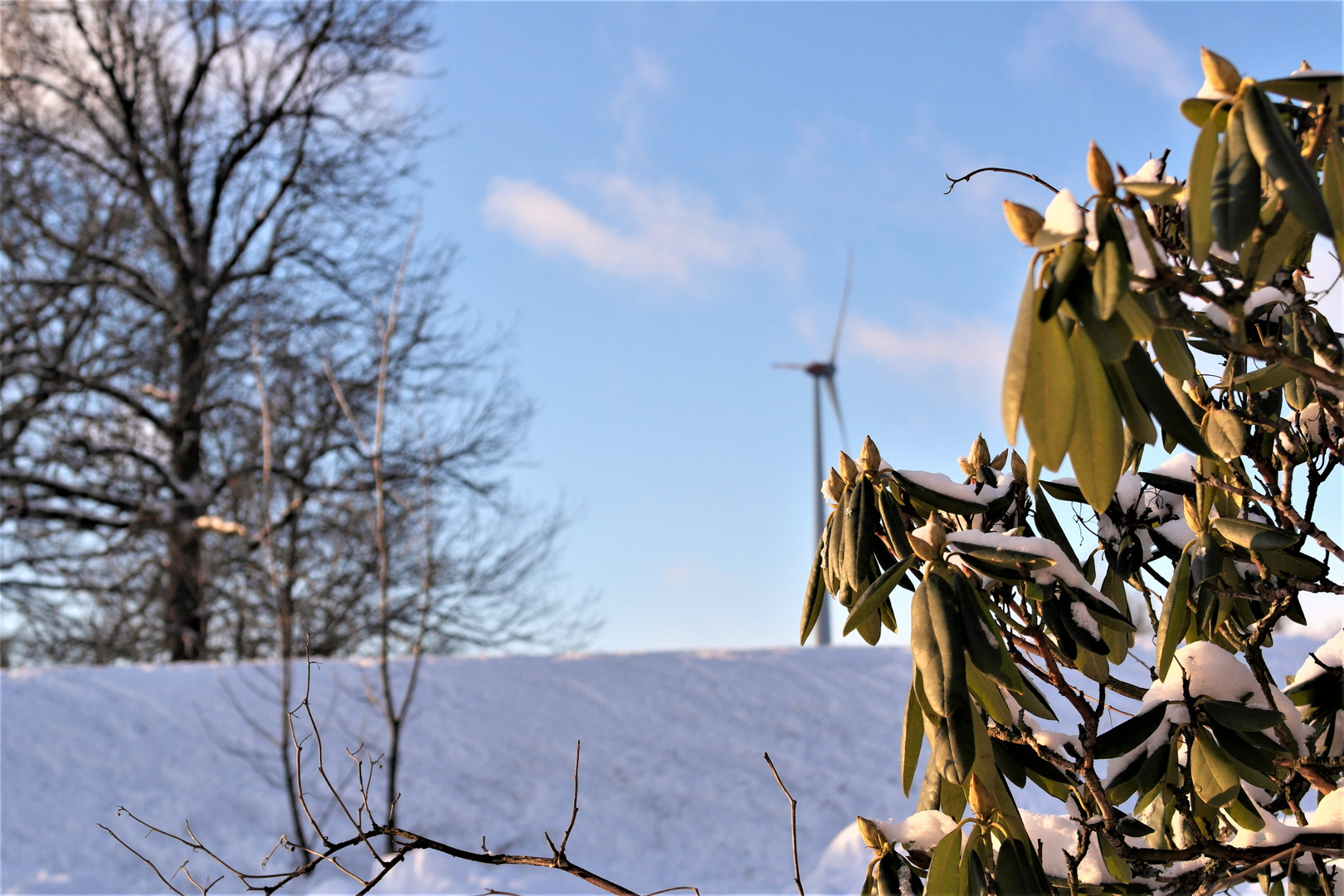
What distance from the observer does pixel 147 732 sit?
23.6 feet

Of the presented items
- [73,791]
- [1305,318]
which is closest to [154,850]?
[73,791]

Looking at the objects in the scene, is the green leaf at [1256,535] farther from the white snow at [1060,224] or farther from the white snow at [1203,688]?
the white snow at [1060,224]

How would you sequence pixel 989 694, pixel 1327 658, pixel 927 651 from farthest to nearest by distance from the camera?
pixel 1327 658
pixel 989 694
pixel 927 651

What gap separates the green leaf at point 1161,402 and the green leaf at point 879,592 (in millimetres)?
323

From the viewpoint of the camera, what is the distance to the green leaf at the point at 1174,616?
4.25 feet

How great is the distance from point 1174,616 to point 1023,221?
28.0 inches

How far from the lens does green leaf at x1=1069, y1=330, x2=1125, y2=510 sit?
2.72 ft

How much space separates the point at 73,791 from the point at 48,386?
5964 mm

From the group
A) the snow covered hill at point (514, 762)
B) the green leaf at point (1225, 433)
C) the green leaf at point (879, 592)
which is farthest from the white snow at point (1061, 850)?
the snow covered hill at point (514, 762)

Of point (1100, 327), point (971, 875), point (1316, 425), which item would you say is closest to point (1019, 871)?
point (971, 875)

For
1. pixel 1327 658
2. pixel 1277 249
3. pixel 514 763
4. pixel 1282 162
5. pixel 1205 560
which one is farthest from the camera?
pixel 514 763

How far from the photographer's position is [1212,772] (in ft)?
4.16

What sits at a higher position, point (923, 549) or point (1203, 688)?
point (923, 549)

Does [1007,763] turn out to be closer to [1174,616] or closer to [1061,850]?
[1061,850]
